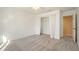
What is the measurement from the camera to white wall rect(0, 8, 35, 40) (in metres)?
1.87

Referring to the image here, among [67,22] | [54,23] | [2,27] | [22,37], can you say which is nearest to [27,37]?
[22,37]

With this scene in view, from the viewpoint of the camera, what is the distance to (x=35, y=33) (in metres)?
2.43

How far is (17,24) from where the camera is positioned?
2.12 metres

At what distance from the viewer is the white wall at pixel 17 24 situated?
1.87m
